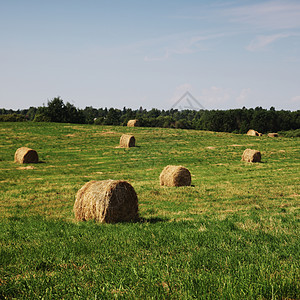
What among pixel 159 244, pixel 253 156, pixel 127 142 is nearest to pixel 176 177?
pixel 159 244

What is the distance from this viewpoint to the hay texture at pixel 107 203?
12.7m

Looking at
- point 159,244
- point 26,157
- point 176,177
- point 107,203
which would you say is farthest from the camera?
point 26,157

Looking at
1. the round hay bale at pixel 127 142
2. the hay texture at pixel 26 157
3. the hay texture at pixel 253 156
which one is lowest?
the hay texture at pixel 26 157

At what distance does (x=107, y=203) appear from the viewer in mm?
12648

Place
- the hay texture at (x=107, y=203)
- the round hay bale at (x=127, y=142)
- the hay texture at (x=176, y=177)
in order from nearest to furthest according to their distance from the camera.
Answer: the hay texture at (x=107, y=203) < the hay texture at (x=176, y=177) < the round hay bale at (x=127, y=142)

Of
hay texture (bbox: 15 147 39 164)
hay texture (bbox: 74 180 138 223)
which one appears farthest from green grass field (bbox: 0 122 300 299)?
hay texture (bbox: 15 147 39 164)

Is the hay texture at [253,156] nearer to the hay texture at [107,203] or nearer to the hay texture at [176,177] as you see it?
the hay texture at [176,177]

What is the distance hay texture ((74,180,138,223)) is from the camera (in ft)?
41.7

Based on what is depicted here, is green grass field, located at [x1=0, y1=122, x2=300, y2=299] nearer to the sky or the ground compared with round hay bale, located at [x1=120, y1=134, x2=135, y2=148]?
nearer to the ground

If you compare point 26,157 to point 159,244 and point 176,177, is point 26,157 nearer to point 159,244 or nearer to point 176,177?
point 176,177

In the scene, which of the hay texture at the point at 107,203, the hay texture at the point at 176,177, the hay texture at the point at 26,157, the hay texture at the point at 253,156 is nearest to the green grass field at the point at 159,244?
the hay texture at the point at 107,203

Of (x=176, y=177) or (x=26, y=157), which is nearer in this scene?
(x=176, y=177)

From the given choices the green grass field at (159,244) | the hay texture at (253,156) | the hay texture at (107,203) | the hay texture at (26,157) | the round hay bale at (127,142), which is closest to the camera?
the green grass field at (159,244)

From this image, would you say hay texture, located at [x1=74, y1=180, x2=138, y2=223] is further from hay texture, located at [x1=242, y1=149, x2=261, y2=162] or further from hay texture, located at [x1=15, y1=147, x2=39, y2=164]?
hay texture, located at [x1=242, y1=149, x2=261, y2=162]
